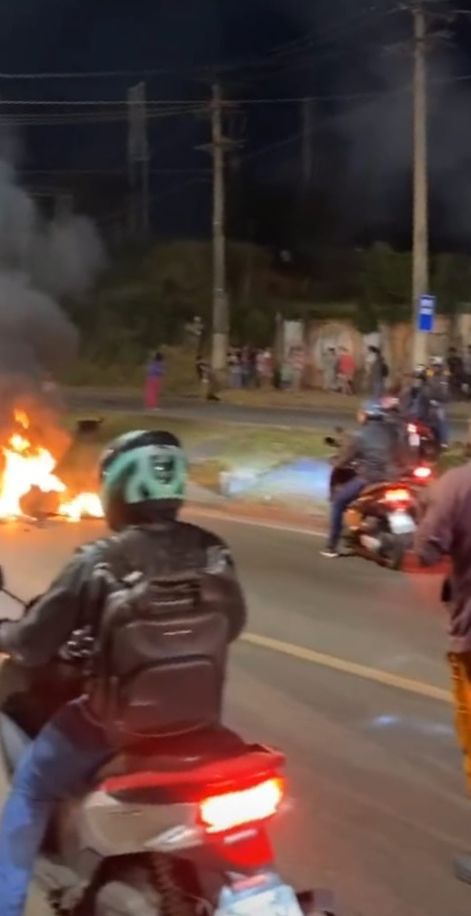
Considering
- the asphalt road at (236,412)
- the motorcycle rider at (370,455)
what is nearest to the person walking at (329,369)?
the asphalt road at (236,412)

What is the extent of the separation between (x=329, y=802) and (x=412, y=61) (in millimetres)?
24788

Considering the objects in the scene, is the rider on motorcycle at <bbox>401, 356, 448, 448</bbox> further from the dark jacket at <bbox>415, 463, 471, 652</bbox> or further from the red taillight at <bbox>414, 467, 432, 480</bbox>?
the dark jacket at <bbox>415, 463, 471, 652</bbox>

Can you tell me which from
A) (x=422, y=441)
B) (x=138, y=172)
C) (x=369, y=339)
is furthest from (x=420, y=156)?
(x=138, y=172)

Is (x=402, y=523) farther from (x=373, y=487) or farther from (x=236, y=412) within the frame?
(x=236, y=412)

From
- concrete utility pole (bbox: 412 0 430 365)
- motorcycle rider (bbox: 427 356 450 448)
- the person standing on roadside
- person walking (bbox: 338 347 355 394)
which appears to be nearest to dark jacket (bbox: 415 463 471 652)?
the person standing on roadside

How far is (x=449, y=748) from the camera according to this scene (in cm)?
623

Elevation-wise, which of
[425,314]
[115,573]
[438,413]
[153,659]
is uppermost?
[425,314]

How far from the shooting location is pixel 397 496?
37.7 feet

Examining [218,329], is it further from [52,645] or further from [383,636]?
[52,645]

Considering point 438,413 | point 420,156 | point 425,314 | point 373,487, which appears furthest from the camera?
point 420,156

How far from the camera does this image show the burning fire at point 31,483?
50.9ft

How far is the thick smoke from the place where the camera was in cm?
2427

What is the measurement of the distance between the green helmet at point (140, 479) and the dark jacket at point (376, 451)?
823cm

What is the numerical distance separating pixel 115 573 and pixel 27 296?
2313cm
